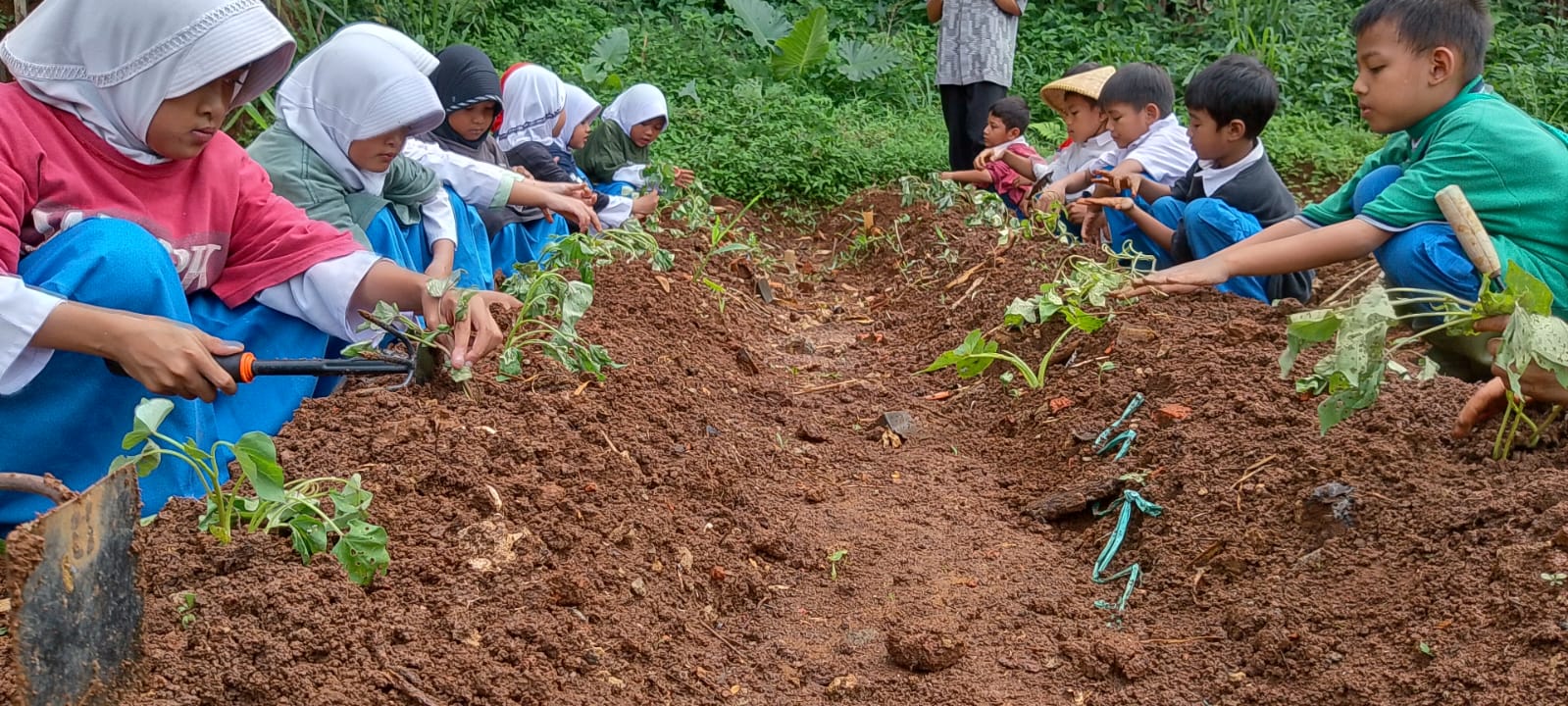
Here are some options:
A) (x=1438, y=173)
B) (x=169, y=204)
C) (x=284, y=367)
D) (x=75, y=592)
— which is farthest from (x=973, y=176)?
(x=75, y=592)

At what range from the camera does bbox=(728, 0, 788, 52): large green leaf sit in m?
10.6

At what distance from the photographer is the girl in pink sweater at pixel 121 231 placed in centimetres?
230

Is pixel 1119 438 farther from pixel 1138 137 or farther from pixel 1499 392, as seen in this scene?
pixel 1138 137

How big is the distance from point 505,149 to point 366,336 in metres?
2.86

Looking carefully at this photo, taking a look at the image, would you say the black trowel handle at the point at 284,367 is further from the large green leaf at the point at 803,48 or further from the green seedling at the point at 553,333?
the large green leaf at the point at 803,48

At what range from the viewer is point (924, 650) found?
7.88ft

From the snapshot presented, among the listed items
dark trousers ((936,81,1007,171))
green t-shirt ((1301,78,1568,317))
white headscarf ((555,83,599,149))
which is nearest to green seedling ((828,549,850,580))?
green t-shirt ((1301,78,1568,317))

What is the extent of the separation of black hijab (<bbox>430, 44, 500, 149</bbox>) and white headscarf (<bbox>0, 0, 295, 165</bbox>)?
224 cm

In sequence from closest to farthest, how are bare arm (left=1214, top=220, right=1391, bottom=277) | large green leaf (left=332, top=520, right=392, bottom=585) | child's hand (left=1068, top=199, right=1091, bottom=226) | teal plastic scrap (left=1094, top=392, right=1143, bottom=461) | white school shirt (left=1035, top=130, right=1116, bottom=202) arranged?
1. large green leaf (left=332, top=520, right=392, bottom=585)
2. teal plastic scrap (left=1094, top=392, right=1143, bottom=461)
3. bare arm (left=1214, top=220, right=1391, bottom=277)
4. child's hand (left=1068, top=199, right=1091, bottom=226)
5. white school shirt (left=1035, top=130, right=1116, bottom=202)

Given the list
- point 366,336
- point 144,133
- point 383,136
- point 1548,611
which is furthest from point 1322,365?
point 383,136

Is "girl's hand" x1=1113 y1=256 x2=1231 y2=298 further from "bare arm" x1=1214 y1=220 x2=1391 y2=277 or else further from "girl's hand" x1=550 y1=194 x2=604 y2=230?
"girl's hand" x1=550 y1=194 x2=604 y2=230

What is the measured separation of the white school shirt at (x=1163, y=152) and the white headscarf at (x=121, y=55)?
3.97 metres

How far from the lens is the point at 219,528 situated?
202cm

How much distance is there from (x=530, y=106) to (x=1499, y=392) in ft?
15.1
